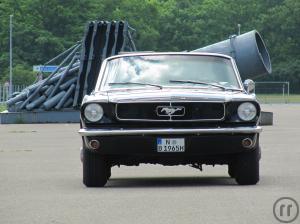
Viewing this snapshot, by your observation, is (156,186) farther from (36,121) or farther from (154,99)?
(36,121)

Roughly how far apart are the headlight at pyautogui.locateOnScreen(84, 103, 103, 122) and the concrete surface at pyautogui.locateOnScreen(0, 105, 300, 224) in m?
0.77

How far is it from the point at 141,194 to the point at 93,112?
1.26 metres

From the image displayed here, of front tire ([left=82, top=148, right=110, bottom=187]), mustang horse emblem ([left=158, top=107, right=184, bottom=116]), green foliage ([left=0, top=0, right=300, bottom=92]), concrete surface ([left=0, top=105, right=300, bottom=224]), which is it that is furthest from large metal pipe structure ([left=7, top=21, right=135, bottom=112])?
green foliage ([left=0, top=0, right=300, bottom=92])

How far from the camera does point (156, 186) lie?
12656 mm

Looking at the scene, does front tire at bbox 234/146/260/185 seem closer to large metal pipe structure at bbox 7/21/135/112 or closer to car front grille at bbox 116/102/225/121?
car front grille at bbox 116/102/225/121

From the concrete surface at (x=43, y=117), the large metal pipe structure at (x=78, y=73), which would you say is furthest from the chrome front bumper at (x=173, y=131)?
the concrete surface at (x=43, y=117)

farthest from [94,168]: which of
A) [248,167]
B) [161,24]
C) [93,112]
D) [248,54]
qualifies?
[161,24]

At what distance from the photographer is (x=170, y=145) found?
12.2 m

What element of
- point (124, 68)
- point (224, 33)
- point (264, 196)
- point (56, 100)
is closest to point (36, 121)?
point (56, 100)

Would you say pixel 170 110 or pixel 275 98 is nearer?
pixel 170 110

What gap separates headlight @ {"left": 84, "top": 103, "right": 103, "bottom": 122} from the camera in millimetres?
12367

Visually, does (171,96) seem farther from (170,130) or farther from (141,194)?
(141,194)

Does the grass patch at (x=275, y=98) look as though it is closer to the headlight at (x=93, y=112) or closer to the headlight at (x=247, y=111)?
Answer: the headlight at (x=247, y=111)

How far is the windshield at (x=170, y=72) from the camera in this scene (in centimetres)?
1340
